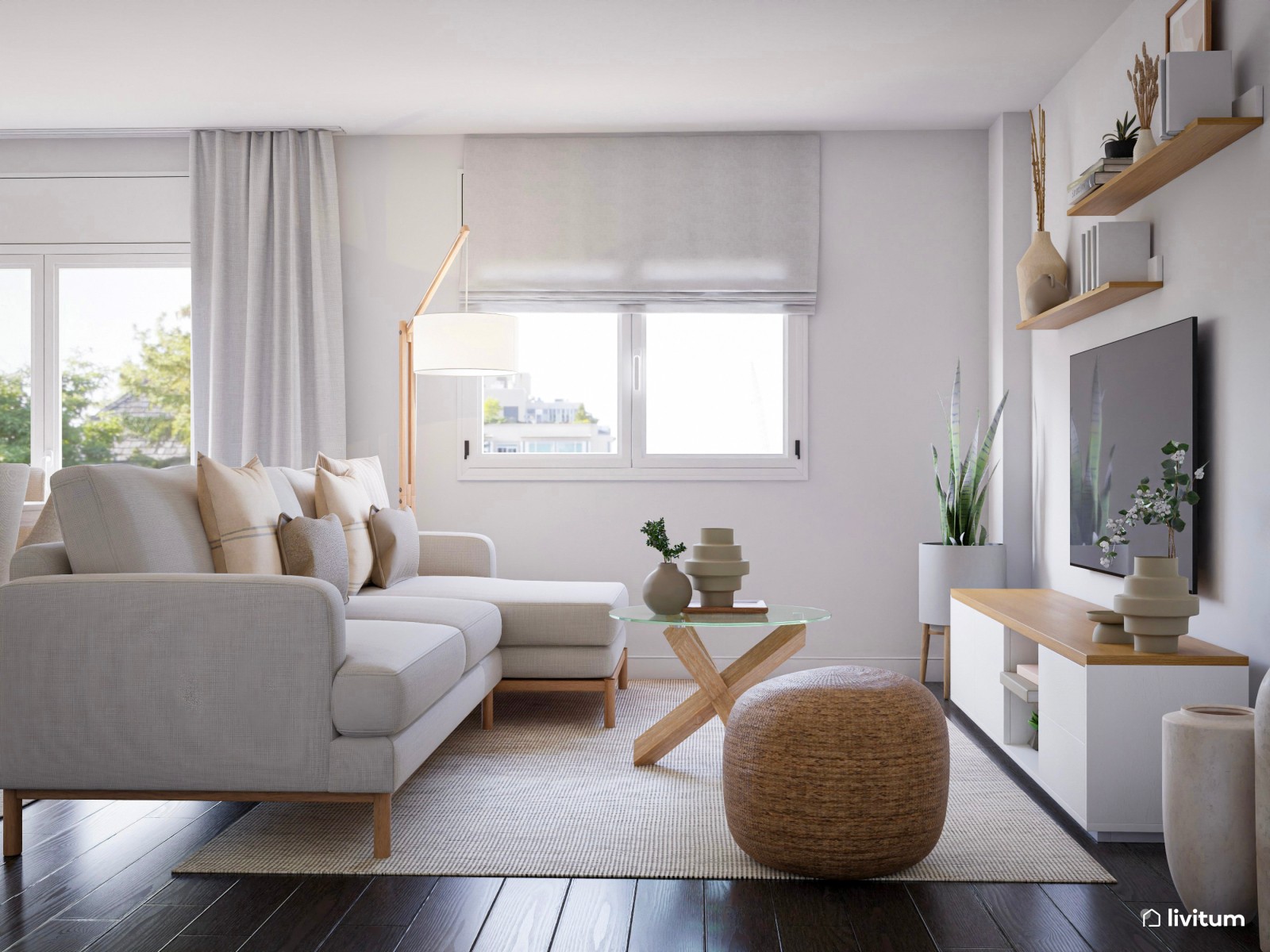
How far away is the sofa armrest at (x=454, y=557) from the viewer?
4.40 m

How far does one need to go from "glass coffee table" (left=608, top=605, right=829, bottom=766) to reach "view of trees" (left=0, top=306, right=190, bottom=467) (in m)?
3.02

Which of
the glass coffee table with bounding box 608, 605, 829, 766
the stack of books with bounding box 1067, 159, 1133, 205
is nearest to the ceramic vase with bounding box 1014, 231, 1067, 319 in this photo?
the stack of books with bounding box 1067, 159, 1133, 205

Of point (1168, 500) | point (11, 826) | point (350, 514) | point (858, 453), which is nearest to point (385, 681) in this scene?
point (11, 826)

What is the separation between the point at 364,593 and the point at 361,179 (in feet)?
7.63

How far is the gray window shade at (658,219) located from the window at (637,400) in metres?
0.18

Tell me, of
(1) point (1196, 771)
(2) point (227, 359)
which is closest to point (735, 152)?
(2) point (227, 359)

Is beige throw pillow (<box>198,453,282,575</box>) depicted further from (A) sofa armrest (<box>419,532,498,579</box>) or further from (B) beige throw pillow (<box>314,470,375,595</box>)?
(A) sofa armrest (<box>419,532,498,579</box>)

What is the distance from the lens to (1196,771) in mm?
2076

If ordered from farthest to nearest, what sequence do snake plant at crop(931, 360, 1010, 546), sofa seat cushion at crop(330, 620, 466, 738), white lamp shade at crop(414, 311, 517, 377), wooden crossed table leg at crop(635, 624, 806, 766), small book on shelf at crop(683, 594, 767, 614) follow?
snake plant at crop(931, 360, 1010, 546)
white lamp shade at crop(414, 311, 517, 377)
wooden crossed table leg at crop(635, 624, 806, 766)
small book on shelf at crop(683, 594, 767, 614)
sofa seat cushion at crop(330, 620, 466, 738)

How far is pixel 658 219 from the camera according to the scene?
4859mm

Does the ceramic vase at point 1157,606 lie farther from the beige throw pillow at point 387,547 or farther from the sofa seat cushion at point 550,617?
the beige throw pillow at point 387,547

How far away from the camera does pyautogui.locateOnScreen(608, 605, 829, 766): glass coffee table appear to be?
115 inches

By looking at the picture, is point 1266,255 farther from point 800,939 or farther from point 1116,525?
point 800,939

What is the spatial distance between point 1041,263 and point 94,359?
446 centimetres
